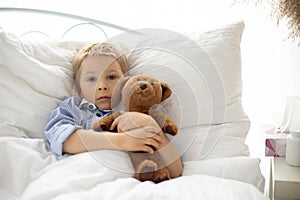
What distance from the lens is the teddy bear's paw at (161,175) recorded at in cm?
125

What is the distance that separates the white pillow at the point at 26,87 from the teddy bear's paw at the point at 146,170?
41 cm

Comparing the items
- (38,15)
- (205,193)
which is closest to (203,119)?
(205,193)

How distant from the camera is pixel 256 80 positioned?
2025 millimetres

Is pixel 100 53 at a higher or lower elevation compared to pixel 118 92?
higher

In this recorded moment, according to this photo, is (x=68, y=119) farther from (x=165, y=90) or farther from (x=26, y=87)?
(x=165, y=90)

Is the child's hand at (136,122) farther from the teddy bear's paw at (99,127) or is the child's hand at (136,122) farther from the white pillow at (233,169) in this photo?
the white pillow at (233,169)

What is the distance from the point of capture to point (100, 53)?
4.81 ft

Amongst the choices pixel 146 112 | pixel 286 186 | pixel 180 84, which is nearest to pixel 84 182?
pixel 146 112

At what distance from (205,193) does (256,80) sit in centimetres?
104

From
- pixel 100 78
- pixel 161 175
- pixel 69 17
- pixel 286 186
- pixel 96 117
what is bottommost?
pixel 286 186

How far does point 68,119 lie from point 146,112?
27 centimetres

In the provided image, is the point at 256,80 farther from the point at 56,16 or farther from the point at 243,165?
the point at 56,16

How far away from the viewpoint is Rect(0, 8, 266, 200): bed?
114cm

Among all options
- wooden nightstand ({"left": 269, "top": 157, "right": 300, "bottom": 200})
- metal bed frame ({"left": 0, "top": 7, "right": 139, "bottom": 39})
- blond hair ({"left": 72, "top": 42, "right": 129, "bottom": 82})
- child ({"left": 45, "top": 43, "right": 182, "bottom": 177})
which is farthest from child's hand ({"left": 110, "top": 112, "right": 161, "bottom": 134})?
metal bed frame ({"left": 0, "top": 7, "right": 139, "bottom": 39})
